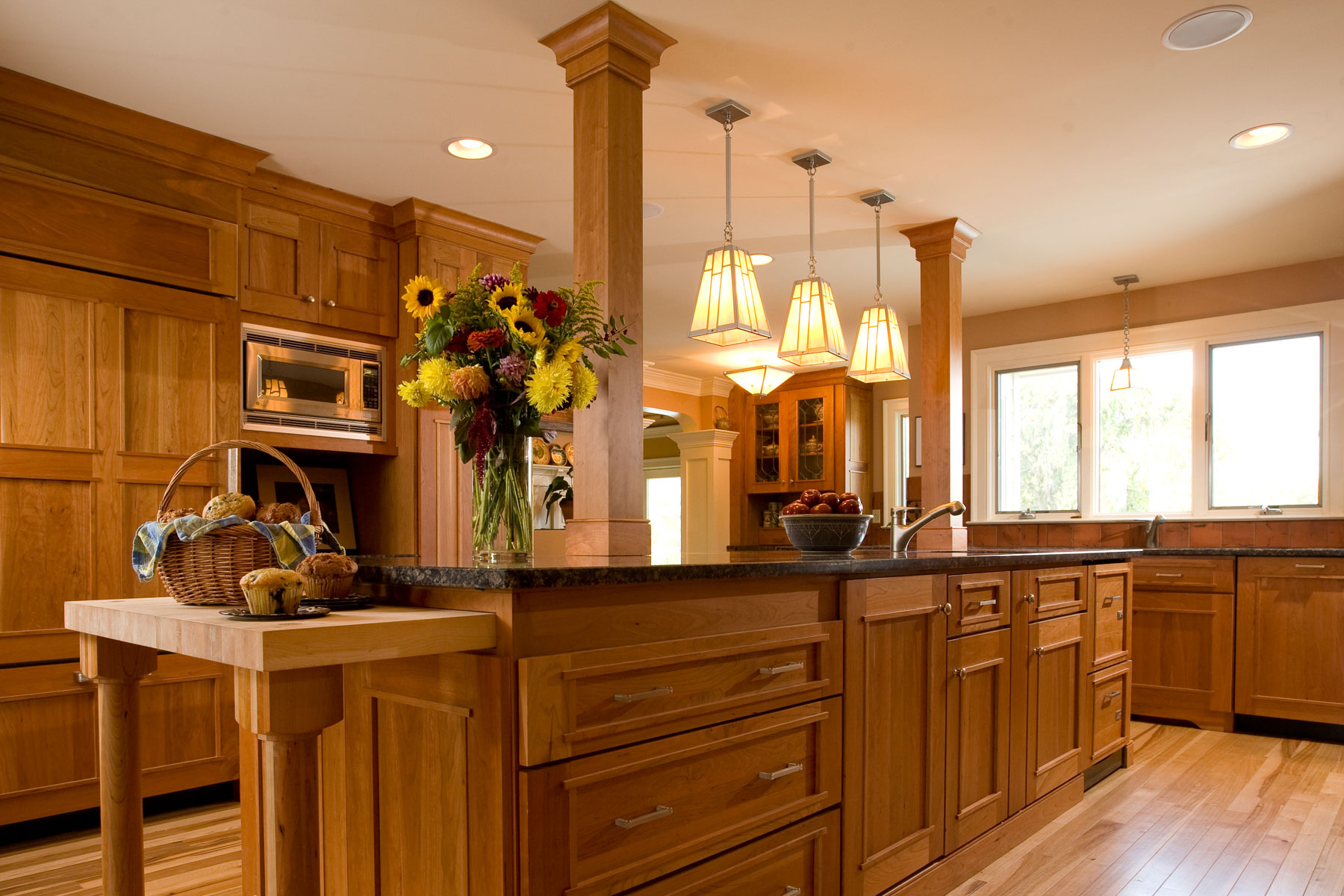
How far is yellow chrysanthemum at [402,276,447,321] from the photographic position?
1.96 m

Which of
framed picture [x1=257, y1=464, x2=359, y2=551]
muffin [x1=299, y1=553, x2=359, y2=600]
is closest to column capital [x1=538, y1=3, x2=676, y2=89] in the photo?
muffin [x1=299, y1=553, x2=359, y2=600]

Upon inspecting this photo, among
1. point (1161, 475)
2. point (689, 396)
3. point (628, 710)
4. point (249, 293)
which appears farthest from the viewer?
point (689, 396)

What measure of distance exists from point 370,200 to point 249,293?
713 mm

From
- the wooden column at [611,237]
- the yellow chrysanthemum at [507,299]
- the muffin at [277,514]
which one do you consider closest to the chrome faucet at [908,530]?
the wooden column at [611,237]

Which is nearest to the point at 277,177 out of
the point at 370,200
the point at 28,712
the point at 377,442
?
the point at 370,200

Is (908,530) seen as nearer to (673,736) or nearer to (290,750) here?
(673,736)

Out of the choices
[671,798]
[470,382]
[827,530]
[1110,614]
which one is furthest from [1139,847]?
[470,382]

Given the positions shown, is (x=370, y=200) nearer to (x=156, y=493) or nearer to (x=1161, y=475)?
(x=156, y=493)

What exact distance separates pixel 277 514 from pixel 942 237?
11.2 feet

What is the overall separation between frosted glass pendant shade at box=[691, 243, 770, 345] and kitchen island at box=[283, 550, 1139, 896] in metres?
0.97

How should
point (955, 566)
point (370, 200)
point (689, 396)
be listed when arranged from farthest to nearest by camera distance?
1. point (689, 396)
2. point (370, 200)
3. point (955, 566)

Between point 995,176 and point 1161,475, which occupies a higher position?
point 995,176

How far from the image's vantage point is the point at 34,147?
9.28 ft

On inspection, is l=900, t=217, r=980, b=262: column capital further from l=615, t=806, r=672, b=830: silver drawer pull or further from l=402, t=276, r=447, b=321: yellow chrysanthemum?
l=615, t=806, r=672, b=830: silver drawer pull
